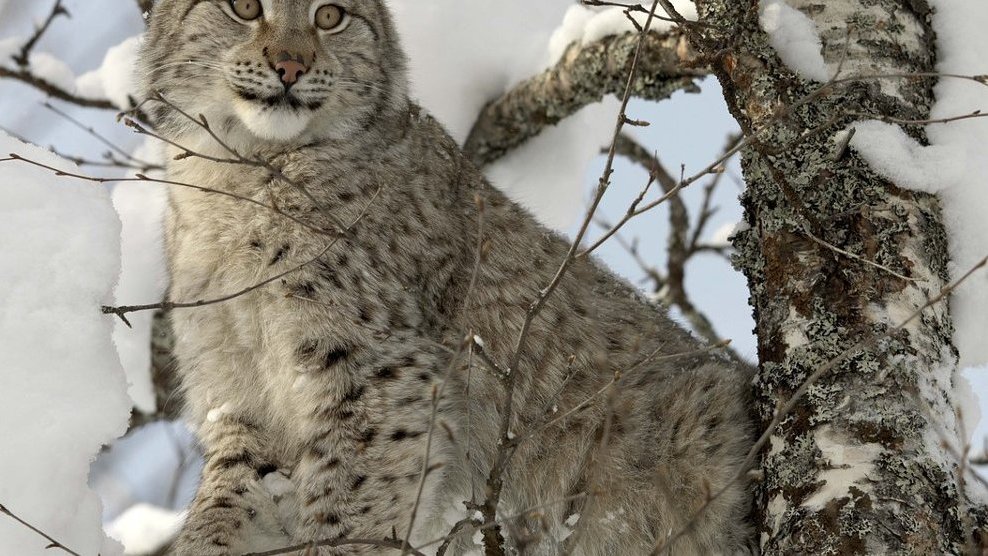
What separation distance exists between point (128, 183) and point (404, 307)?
308cm

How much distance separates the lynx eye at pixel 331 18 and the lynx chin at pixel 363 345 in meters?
0.01

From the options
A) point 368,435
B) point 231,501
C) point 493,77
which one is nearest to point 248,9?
point 368,435

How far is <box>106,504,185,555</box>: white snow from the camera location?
21.4 feet

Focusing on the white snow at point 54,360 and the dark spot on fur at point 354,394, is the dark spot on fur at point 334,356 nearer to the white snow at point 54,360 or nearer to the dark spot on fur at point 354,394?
the dark spot on fur at point 354,394

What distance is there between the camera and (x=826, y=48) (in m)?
3.93

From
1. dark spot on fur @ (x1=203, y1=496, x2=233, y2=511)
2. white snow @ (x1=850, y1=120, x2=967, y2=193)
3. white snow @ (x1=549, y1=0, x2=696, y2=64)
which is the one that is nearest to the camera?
white snow @ (x1=850, y1=120, x2=967, y2=193)

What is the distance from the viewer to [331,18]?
4641 mm

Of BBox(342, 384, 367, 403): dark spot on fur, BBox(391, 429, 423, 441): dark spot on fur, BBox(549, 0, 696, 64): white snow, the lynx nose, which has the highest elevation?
BBox(549, 0, 696, 64): white snow

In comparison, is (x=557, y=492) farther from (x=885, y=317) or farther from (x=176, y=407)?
(x=176, y=407)

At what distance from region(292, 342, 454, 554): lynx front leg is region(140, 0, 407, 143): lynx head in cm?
103

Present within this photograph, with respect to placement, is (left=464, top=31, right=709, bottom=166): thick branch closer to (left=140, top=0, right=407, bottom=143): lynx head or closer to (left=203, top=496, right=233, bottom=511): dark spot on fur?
(left=140, top=0, right=407, bottom=143): lynx head

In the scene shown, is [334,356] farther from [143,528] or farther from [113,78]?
[143,528]

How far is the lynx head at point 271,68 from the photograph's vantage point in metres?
4.20

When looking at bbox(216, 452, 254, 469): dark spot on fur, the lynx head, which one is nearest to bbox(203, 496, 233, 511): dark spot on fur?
bbox(216, 452, 254, 469): dark spot on fur
